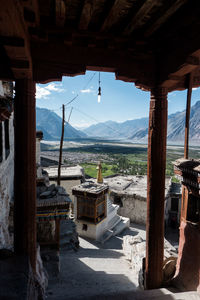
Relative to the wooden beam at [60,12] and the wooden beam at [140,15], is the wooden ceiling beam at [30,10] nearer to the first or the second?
the wooden beam at [60,12]

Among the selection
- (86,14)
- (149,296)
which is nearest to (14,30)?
(86,14)

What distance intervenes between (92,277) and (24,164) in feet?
15.8

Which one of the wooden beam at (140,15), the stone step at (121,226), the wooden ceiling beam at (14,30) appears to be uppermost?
the wooden beam at (140,15)

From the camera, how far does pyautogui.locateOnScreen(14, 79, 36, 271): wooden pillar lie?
2.71m

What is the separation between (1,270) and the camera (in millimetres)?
2311

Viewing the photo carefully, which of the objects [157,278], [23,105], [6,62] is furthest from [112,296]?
[6,62]

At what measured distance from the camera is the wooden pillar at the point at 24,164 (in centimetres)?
271

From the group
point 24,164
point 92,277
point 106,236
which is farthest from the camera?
point 106,236

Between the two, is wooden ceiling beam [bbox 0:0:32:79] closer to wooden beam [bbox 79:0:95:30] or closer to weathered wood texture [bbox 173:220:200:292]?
wooden beam [bbox 79:0:95:30]

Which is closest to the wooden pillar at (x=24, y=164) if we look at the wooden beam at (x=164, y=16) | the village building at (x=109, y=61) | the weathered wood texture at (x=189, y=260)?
the village building at (x=109, y=61)

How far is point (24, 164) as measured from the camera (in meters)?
2.75

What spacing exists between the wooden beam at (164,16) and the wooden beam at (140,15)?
0.54 feet

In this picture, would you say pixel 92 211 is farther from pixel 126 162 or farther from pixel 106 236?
pixel 126 162

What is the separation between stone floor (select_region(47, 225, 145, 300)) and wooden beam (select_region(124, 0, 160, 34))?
410 centimetres
